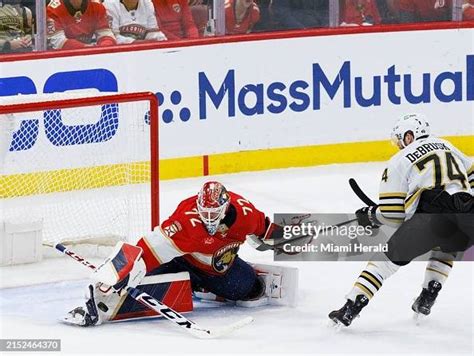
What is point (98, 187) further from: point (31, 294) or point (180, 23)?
point (180, 23)

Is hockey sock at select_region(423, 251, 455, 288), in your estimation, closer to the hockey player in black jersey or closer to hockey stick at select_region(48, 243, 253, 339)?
the hockey player in black jersey

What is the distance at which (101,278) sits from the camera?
5293 mm

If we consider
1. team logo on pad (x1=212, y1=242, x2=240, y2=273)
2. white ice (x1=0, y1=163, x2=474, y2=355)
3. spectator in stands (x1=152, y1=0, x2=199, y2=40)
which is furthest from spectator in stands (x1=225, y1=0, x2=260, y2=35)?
team logo on pad (x1=212, y1=242, x2=240, y2=273)

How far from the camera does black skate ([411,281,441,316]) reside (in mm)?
5453

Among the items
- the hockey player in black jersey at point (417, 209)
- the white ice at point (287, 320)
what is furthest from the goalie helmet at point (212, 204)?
the hockey player in black jersey at point (417, 209)

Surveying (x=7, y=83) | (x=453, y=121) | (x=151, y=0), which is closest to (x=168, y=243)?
(x=7, y=83)

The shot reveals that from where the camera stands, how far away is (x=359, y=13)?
27.5 ft

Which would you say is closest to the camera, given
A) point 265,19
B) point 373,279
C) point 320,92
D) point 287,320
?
point 373,279

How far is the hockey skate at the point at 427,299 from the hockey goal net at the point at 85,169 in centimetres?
130

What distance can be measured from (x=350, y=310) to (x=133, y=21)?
3.06m

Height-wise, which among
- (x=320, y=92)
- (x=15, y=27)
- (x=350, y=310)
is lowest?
(x=350, y=310)

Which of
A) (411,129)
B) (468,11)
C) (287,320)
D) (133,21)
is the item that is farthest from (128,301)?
(468,11)

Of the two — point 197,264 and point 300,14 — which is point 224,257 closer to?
point 197,264

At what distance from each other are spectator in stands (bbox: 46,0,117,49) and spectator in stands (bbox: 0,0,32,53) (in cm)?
13
